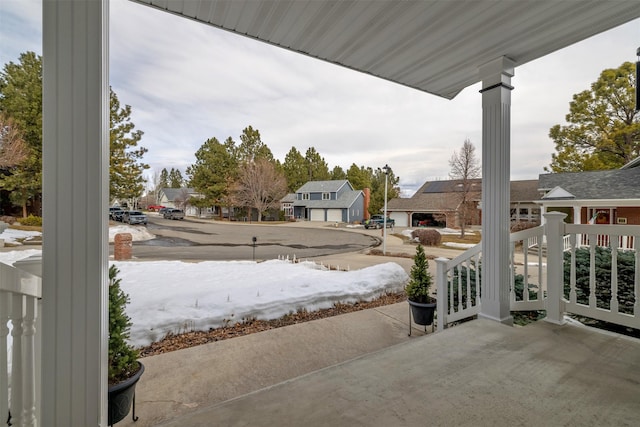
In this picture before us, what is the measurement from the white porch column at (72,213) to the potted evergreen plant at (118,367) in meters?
0.36

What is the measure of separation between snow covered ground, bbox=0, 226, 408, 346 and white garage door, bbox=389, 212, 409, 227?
41.7ft

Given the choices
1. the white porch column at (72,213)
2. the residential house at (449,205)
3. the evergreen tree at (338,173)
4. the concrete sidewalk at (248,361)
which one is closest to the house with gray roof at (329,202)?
the residential house at (449,205)

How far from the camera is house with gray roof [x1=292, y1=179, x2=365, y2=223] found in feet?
64.6

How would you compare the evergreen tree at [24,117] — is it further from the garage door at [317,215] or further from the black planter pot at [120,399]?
the garage door at [317,215]

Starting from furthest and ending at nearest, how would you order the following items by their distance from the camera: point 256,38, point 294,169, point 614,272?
point 294,169
point 614,272
point 256,38

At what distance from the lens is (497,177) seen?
6.81ft

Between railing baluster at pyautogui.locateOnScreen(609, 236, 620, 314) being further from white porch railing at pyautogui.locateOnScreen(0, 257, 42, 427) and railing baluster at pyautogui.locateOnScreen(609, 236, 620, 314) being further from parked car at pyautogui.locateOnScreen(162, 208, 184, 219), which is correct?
parked car at pyautogui.locateOnScreen(162, 208, 184, 219)

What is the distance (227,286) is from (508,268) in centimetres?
342

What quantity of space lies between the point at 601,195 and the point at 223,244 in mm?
9629

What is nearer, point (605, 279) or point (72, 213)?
point (72, 213)

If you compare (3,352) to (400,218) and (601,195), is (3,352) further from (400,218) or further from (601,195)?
(400,218)

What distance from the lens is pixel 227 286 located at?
3891 millimetres

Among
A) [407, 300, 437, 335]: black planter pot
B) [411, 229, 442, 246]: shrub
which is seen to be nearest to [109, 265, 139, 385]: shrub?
[407, 300, 437, 335]: black planter pot

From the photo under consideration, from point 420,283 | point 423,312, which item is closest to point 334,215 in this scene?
point 420,283
